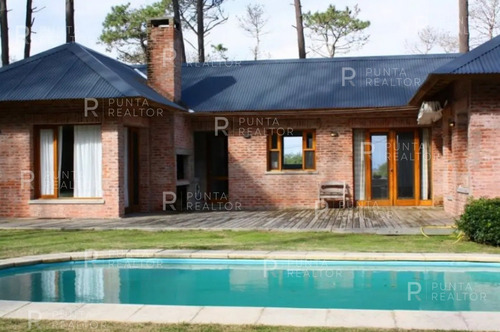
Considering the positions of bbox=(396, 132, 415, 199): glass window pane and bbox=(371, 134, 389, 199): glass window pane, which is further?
bbox=(371, 134, 389, 199): glass window pane

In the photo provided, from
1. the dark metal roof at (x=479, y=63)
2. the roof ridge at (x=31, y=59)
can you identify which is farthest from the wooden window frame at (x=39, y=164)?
the dark metal roof at (x=479, y=63)

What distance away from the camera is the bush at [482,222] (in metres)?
9.80

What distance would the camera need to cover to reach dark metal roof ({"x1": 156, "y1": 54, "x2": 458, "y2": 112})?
1803cm

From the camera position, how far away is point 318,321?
5.41 meters

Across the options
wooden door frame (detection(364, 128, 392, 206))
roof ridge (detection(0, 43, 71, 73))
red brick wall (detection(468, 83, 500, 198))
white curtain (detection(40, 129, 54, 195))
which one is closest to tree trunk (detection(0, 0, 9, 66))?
roof ridge (detection(0, 43, 71, 73))

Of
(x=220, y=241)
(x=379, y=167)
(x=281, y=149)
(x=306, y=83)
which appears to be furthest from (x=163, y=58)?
(x=220, y=241)

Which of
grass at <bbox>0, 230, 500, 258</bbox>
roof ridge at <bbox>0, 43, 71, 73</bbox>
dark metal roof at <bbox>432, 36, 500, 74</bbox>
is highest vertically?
roof ridge at <bbox>0, 43, 71, 73</bbox>

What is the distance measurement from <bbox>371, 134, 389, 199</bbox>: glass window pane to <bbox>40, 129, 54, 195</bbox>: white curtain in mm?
9419

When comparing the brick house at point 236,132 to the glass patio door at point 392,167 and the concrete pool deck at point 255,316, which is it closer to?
the glass patio door at point 392,167

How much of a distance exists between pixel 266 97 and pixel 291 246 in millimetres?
9424

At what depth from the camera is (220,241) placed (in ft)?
35.4

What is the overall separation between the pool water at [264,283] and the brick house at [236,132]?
517 cm

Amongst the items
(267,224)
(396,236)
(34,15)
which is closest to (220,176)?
(267,224)

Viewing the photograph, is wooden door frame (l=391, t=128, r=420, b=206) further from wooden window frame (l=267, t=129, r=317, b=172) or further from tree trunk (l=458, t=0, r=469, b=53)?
tree trunk (l=458, t=0, r=469, b=53)
